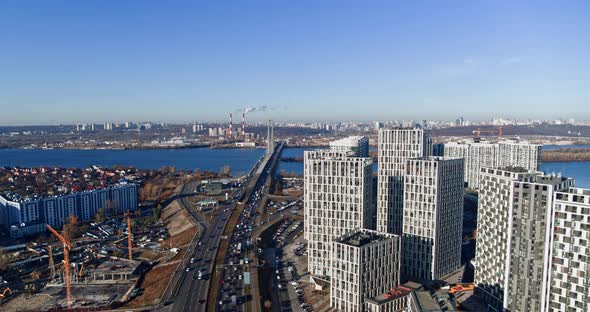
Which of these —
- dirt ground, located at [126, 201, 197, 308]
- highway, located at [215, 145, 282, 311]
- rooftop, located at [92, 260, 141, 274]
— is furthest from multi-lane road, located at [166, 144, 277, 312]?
rooftop, located at [92, 260, 141, 274]

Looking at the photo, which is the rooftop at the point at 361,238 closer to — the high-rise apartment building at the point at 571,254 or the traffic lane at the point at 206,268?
the high-rise apartment building at the point at 571,254

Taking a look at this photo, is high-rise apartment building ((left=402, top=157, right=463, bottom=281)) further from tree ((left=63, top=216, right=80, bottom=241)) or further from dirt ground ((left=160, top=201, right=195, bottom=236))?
tree ((left=63, top=216, right=80, bottom=241))

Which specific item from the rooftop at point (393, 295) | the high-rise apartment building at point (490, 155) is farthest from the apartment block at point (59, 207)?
the high-rise apartment building at point (490, 155)

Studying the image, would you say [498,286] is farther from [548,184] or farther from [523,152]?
[523,152]

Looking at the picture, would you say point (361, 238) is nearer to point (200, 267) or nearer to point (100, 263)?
point (200, 267)

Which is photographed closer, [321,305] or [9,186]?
[321,305]

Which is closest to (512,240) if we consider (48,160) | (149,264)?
(149,264)
